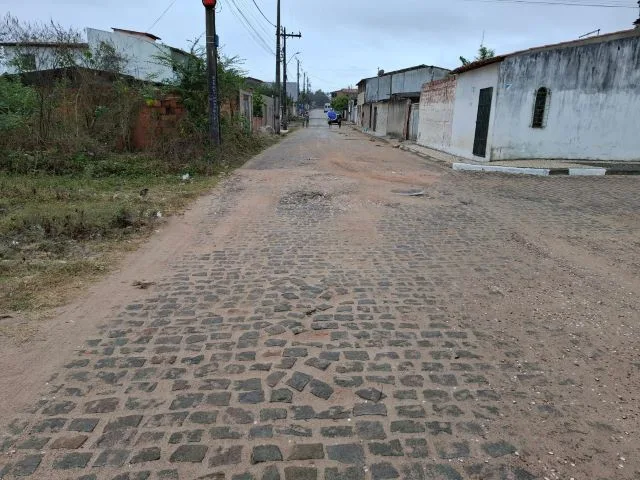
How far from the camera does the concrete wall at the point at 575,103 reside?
14.7m

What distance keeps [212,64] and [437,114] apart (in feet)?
39.7

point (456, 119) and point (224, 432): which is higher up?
point (456, 119)

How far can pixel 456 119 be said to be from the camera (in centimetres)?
1892

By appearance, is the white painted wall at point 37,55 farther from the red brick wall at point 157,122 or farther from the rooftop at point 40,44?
the red brick wall at point 157,122

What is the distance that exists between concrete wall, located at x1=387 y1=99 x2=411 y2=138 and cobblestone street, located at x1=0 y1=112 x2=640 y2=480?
2415 centimetres

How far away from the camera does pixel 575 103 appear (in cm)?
1505

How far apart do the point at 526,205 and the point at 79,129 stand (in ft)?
37.5

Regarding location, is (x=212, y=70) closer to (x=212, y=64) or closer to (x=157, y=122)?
(x=212, y=64)

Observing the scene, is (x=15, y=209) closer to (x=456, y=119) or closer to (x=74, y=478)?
(x=74, y=478)

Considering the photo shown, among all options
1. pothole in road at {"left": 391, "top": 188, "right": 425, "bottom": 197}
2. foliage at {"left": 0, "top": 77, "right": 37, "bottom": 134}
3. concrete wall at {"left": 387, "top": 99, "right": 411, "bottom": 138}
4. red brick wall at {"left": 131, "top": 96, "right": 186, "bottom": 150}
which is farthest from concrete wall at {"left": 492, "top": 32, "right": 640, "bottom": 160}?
concrete wall at {"left": 387, "top": 99, "right": 411, "bottom": 138}

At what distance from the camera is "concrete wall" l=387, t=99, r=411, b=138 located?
29.6 m

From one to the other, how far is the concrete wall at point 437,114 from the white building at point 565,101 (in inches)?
148

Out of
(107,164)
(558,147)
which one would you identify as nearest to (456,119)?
(558,147)

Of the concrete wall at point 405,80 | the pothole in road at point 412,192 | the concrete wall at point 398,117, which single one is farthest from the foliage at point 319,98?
the pothole in road at point 412,192
